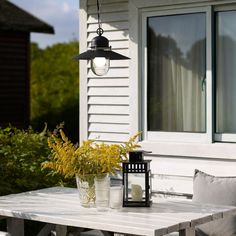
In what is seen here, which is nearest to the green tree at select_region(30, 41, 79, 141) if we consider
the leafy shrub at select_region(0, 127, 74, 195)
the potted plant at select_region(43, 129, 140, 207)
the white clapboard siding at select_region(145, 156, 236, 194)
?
the leafy shrub at select_region(0, 127, 74, 195)

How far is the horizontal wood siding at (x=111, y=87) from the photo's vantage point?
7250 millimetres

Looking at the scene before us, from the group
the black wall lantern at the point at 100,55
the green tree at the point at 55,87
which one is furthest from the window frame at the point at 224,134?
the green tree at the point at 55,87

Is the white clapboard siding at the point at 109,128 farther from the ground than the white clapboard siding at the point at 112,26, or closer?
closer

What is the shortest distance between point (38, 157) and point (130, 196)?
291 centimetres

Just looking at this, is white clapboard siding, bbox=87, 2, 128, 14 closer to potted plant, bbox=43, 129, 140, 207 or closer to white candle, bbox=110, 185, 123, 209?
potted plant, bbox=43, 129, 140, 207

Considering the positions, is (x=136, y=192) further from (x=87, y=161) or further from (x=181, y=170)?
(x=181, y=170)

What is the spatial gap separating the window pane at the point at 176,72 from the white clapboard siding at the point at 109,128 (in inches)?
10.3

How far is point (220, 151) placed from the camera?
6523 millimetres

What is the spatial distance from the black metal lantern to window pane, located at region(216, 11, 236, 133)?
5.15 feet

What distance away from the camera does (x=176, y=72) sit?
705cm

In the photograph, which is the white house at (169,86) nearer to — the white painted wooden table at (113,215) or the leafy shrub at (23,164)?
the leafy shrub at (23,164)

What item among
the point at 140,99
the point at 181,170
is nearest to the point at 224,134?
the point at 181,170

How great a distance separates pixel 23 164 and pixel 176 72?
1885mm

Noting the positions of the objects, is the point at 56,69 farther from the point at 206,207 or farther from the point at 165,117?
the point at 206,207
